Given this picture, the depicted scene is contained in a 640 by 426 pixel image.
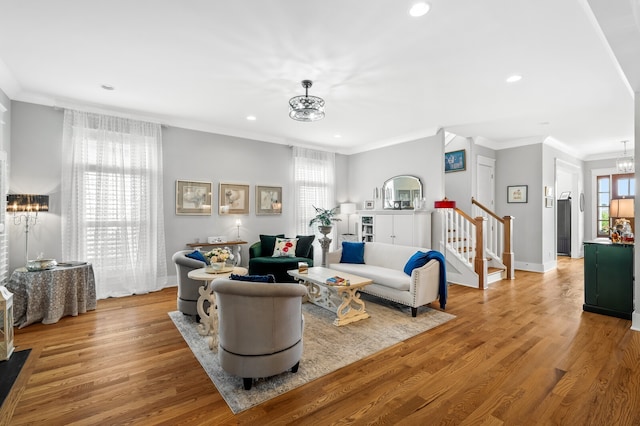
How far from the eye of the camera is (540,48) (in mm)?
2875

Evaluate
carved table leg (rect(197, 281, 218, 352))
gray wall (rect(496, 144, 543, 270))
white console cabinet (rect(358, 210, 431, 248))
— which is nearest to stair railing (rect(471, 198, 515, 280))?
gray wall (rect(496, 144, 543, 270))

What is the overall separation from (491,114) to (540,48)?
2.10 metres

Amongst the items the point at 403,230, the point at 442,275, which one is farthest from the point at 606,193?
the point at 442,275

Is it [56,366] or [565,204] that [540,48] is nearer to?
[56,366]

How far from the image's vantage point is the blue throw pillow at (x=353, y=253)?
16.5 ft

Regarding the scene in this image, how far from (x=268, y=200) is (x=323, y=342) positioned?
3820mm

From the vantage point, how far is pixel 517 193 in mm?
6773

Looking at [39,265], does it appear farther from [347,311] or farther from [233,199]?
[347,311]

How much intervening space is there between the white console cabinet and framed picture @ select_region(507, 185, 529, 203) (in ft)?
8.34

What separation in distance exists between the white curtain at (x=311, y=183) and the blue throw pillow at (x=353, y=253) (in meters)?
1.86

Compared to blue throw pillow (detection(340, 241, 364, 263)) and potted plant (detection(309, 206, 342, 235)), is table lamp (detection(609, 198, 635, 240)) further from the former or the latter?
potted plant (detection(309, 206, 342, 235))

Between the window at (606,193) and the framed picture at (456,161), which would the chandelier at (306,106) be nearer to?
the framed picture at (456,161)

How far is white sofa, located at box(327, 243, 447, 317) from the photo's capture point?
3.76 meters

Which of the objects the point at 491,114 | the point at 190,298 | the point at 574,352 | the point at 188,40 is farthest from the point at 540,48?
the point at 190,298
